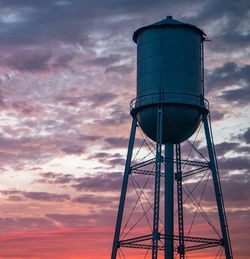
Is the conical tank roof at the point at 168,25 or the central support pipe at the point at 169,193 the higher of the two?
the conical tank roof at the point at 168,25

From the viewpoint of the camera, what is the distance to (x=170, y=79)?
36156mm

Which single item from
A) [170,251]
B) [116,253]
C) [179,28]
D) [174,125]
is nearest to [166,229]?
[170,251]

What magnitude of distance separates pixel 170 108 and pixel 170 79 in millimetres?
1752

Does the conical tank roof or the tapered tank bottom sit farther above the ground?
the conical tank roof

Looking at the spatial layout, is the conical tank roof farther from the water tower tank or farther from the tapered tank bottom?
the tapered tank bottom

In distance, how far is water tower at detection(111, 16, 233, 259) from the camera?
117 feet

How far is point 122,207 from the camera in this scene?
36.2 meters

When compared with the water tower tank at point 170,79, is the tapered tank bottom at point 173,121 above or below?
below

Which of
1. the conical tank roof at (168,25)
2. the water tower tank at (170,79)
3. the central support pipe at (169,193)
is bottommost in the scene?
the central support pipe at (169,193)

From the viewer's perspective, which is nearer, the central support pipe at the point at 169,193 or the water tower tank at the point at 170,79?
the water tower tank at the point at 170,79

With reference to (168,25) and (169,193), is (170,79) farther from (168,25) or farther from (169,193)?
(169,193)

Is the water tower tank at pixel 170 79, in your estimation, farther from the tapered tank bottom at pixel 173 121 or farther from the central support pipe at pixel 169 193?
the central support pipe at pixel 169 193

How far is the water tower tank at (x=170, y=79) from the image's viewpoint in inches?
Answer: 1419

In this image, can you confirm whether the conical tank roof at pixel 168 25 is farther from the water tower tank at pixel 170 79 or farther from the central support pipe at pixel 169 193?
the central support pipe at pixel 169 193
